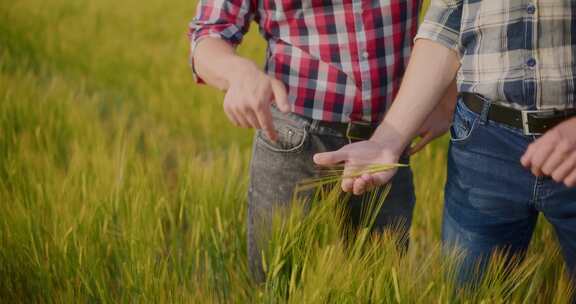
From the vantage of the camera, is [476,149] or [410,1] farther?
[410,1]

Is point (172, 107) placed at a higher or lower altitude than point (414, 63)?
lower

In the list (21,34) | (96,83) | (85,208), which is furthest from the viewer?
(21,34)

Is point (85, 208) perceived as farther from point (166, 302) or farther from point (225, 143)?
point (225, 143)

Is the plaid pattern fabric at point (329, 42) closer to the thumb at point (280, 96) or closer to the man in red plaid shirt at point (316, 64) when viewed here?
the man in red plaid shirt at point (316, 64)

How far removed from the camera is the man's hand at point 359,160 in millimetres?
994

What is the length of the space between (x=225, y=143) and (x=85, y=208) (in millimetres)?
1126

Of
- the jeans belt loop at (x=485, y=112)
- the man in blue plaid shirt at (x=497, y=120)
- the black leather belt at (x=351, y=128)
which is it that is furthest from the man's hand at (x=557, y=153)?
the black leather belt at (x=351, y=128)

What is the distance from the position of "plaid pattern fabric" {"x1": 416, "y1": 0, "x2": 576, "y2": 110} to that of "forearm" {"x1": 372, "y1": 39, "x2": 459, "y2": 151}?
0.04 m

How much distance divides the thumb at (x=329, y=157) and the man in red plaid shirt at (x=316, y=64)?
184 mm

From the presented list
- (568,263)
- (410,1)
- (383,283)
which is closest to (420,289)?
(383,283)

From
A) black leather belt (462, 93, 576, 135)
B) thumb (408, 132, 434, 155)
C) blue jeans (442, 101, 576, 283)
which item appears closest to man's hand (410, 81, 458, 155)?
thumb (408, 132, 434, 155)

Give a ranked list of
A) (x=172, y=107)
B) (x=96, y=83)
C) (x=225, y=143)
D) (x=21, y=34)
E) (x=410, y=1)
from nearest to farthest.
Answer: (x=410, y=1) < (x=225, y=143) < (x=172, y=107) < (x=96, y=83) < (x=21, y=34)

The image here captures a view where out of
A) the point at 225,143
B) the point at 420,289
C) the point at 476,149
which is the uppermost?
the point at 476,149

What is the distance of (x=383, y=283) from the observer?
1.11m
